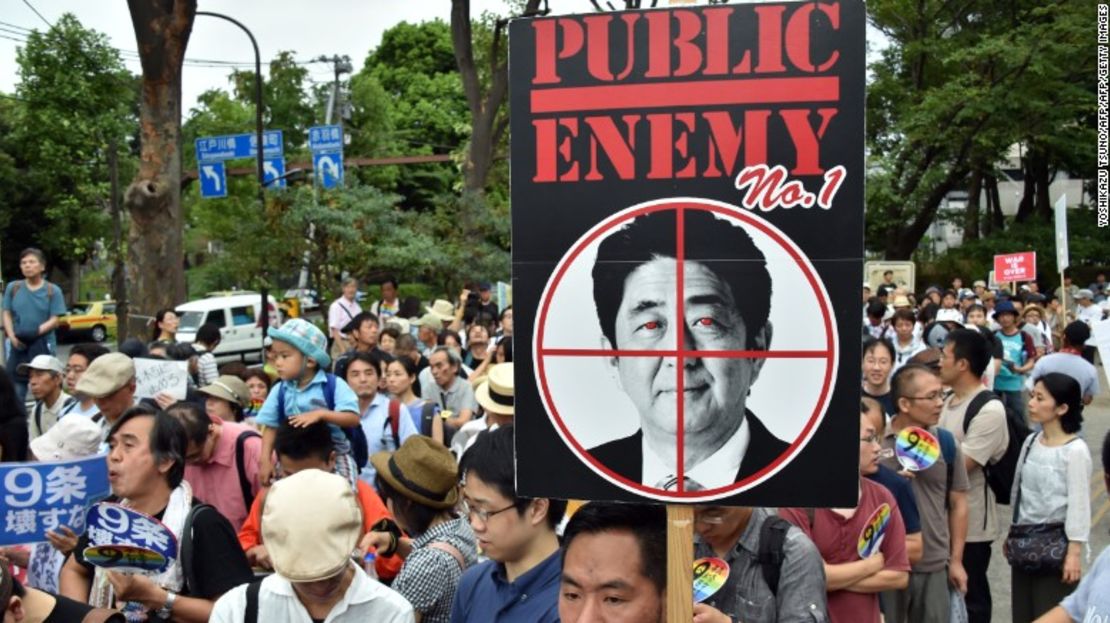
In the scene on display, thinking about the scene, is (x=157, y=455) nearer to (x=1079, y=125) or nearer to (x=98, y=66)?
(x=98, y=66)

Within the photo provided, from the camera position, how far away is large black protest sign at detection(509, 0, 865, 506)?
2234 millimetres

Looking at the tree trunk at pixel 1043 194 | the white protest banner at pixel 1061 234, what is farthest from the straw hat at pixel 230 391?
the tree trunk at pixel 1043 194

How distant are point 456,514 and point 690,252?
2.31 m

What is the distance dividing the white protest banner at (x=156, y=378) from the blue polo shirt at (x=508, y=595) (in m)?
3.89

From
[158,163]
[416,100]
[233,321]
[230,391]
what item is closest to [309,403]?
[230,391]

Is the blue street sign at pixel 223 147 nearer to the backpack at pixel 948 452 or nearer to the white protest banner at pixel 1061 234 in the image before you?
the white protest banner at pixel 1061 234

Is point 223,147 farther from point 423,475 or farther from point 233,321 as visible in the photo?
point 423,475

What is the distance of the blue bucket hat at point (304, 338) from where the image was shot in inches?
218

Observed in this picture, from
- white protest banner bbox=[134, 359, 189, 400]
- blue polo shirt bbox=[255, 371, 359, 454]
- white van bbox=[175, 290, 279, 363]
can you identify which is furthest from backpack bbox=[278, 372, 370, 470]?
white van bbox=[175, 290, 279, 363]

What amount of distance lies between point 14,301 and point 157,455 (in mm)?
8185

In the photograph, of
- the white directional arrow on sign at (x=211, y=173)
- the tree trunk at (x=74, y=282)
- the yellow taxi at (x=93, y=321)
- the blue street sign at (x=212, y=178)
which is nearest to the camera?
the blue street sign at (x=212, y=178)

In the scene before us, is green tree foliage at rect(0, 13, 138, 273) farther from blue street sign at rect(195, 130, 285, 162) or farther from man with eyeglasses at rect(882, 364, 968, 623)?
man with eyeglasses at rect(882, 364, 968, 623)

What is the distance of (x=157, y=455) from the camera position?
390 cm

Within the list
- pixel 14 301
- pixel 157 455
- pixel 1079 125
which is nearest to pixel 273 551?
pixel 157 455
